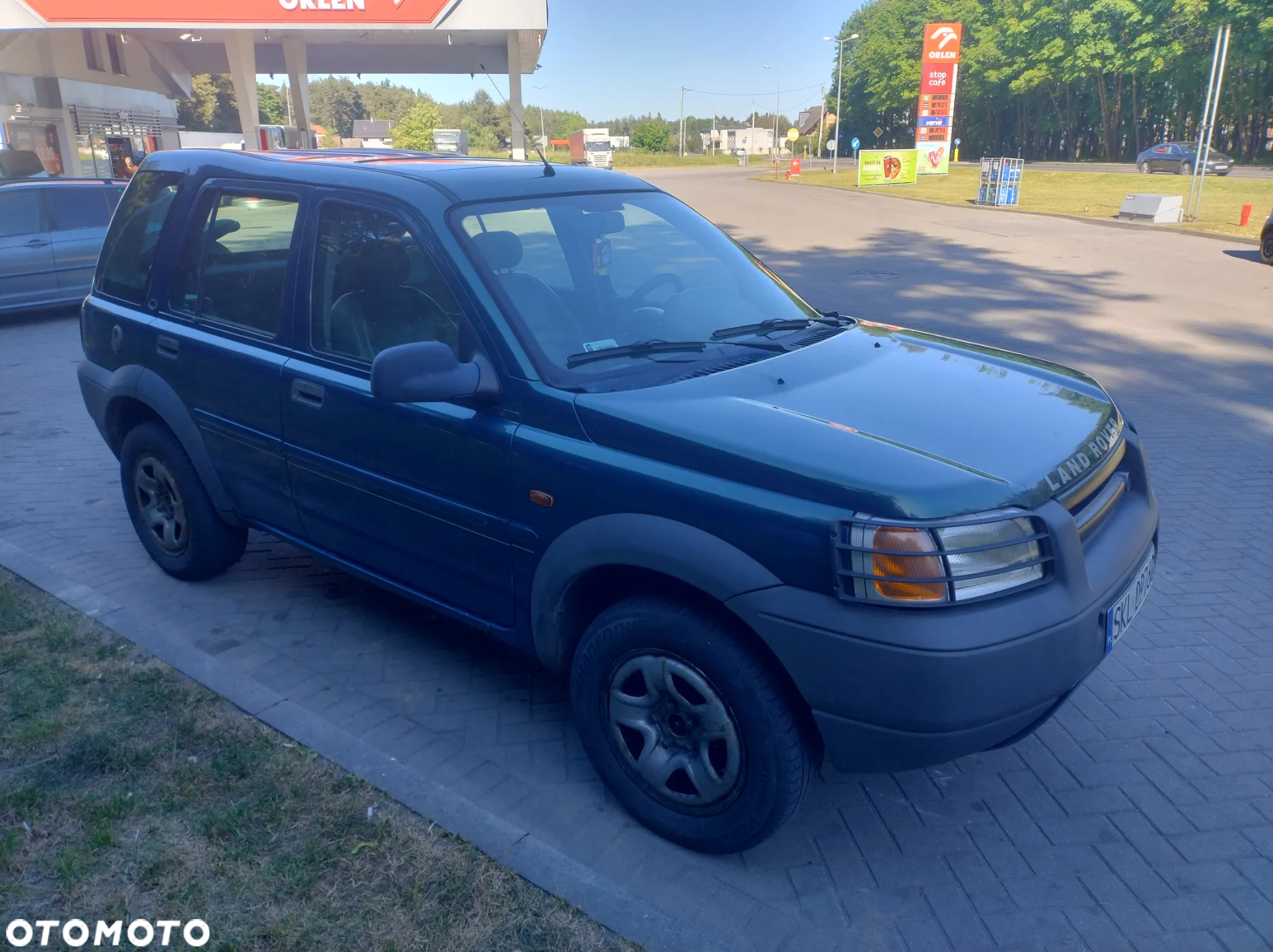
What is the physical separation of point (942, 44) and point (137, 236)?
163ft

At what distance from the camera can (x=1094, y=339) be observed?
1087 cm

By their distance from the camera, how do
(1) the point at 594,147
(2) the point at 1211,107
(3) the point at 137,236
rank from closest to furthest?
1. (3) the point at 137,236
2. (2) the point at 1211,107
3. (1) the point at 594,147

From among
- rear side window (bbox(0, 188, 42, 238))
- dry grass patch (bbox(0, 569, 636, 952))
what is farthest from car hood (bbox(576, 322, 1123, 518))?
rear side window (bbox(0, 188, 42, 238))

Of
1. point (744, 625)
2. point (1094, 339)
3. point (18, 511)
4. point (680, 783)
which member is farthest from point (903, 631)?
point (1094, 339)

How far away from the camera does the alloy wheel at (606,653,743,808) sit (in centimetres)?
281

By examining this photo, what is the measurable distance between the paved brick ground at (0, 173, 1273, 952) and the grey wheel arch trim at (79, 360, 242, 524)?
0.59m

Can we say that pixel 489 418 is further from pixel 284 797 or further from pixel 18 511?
pixel 18 511

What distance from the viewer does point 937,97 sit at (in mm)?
45969

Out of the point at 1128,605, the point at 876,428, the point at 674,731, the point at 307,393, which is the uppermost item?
the point at 876,428

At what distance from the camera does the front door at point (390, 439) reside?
10.7ft

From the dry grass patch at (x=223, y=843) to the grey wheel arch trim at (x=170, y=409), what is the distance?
3.08ft

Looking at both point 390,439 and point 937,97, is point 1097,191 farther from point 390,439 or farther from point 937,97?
point 390,439

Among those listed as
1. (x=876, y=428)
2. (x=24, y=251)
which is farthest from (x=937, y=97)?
(x=876, y=428)

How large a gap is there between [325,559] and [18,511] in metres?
3.09
